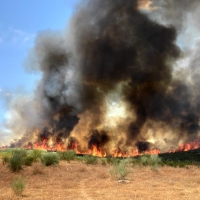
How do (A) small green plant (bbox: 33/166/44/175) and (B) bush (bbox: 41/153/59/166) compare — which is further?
(B) bush (bbox: 41/153/59/166)

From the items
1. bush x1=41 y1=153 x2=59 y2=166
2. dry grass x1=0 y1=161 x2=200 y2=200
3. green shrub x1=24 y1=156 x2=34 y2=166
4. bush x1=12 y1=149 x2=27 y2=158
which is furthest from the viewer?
bush x1=12 y1=149 x2=27 y2=158

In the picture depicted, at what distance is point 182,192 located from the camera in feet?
61.5

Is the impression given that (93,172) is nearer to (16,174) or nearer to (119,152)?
(16,174)

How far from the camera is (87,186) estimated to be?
883 inches

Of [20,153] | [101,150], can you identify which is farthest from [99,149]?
[20,153]

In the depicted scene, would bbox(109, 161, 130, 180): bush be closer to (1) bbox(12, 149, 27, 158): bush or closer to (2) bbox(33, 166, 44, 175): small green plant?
(2) bbox(33, 166, 44, 175): small green plant

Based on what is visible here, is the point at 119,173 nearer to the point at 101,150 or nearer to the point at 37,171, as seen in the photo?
the point at 37,171

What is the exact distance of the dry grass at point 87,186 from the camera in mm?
17719

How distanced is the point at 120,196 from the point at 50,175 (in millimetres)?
11626

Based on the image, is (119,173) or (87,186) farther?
(119,173)

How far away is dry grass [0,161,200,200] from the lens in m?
17.7

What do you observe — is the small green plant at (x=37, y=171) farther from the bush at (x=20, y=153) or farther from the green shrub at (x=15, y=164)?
the bush at (x=20, y=153)

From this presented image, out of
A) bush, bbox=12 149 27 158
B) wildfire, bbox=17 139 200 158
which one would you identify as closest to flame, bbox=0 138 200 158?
wildfire, bbox=17 139 200 158

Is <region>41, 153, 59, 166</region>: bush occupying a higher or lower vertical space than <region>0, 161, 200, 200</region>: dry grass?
higher
